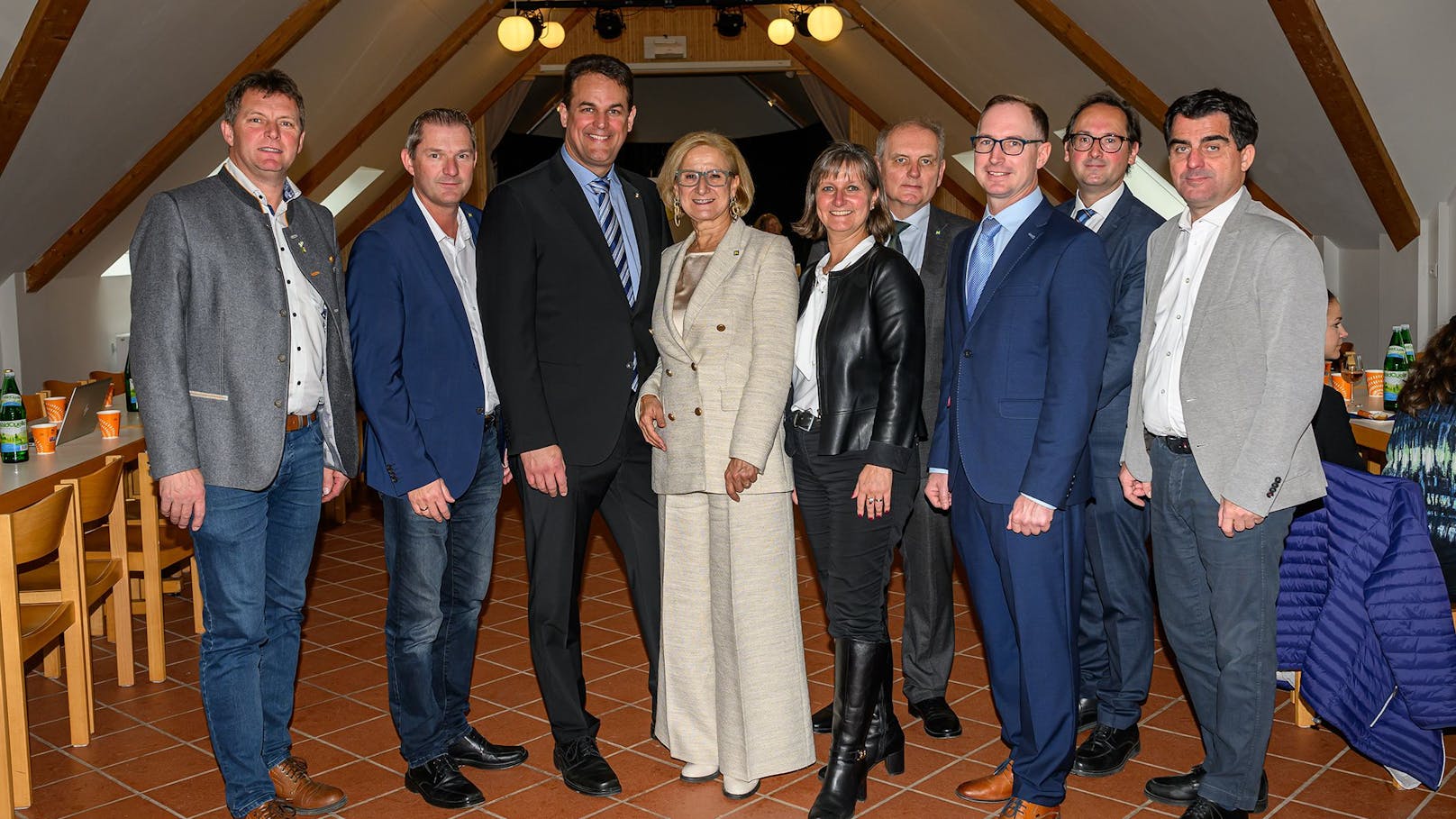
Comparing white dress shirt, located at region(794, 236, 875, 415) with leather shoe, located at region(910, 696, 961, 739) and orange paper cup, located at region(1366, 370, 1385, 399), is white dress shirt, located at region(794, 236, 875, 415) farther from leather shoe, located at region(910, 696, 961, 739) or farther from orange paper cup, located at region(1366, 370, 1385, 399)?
orange paper cup, located at region(1366, 370, 1385, 399)

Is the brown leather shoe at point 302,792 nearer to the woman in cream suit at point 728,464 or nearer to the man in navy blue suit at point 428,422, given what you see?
the man in navy blue suit at point 428,422

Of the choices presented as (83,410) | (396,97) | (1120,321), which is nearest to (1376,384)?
(1120,321)

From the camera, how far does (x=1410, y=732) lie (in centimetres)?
312

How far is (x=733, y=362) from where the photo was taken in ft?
9.74

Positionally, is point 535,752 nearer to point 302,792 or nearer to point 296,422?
point 302,792

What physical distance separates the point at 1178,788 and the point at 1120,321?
1.22m

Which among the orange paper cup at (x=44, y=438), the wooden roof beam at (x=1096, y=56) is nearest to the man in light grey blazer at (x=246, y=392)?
Answer: the orange paper cup at (x=44, y=438)

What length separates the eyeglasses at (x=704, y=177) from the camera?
298 centimetres

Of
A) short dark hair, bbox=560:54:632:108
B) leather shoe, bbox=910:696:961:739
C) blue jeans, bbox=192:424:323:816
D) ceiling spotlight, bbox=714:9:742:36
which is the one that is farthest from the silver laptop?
ceiling spotlight, bbox=714:9:742:36

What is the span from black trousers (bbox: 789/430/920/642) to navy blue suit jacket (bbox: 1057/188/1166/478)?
0.59m

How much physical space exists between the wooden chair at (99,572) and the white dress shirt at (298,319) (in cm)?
94

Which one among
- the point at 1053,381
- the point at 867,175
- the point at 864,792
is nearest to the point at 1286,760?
the point at 864,792

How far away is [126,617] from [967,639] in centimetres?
299

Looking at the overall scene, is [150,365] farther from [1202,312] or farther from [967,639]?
[967,639]
